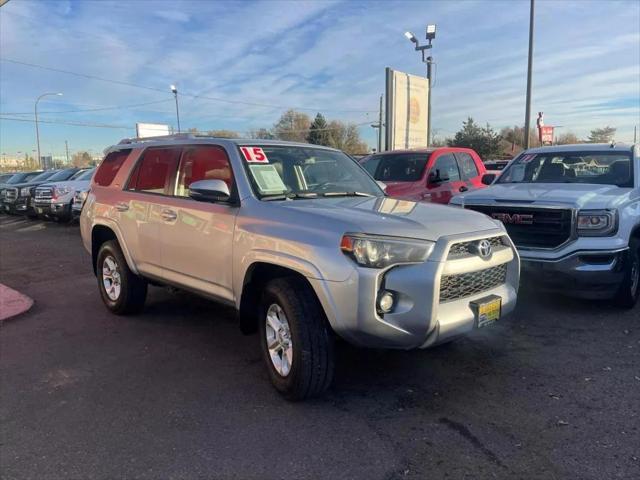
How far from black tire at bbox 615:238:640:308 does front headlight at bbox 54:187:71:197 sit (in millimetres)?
14345

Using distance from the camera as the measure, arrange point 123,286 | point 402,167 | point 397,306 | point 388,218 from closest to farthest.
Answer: point 397,306 → point 388,218 → point 123,286 → point 402,167

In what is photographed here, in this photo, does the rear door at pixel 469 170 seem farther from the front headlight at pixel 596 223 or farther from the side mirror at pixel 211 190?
the side mirror at pixel 211 190

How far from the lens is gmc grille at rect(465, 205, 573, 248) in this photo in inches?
210

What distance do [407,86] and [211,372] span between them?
47.0 ft

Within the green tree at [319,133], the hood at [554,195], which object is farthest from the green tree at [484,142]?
the hood at [554,195]

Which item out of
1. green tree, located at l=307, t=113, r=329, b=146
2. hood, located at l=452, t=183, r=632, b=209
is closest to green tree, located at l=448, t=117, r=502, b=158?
green tree, located at l=307, t=113, r=329, b=146

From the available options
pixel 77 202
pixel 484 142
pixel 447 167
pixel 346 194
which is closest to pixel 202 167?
pixel 346 194

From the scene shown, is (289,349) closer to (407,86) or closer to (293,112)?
(407,86)

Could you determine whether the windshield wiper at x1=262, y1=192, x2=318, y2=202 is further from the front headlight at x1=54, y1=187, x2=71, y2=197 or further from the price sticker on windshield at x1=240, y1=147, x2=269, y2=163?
the front headlight at x1=54, y1=187, x2=71, y2=197

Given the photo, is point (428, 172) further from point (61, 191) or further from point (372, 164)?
point (61, 191)

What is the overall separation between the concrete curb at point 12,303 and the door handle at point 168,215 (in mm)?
2550

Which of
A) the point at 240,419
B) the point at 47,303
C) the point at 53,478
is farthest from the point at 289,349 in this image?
the point at 47,303

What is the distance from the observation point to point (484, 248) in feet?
11.8

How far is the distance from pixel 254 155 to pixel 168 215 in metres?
1.03
